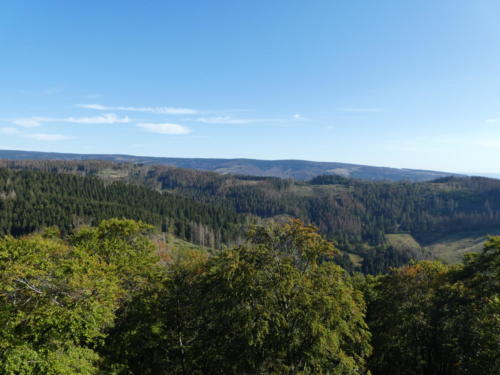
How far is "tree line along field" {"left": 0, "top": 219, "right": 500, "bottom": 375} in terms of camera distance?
1934 cm

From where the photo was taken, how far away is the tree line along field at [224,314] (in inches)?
762

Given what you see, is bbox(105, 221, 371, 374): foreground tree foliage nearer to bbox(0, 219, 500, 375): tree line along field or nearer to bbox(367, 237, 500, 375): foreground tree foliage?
bbox(0, 219, 500, 375): tree line along field

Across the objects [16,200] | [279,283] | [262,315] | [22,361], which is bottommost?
[16,200]

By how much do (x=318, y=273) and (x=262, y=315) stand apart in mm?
5554

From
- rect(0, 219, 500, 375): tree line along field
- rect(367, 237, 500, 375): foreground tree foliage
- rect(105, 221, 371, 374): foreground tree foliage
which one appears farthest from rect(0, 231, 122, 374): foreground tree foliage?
rect(367, 237, 500, 375): foreground tree foliage

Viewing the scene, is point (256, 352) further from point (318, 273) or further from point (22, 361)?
point (22, 361)

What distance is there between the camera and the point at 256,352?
20422 millimetres

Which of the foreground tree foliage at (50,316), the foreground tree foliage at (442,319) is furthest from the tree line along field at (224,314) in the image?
the foreground tree foliage at (442,319)

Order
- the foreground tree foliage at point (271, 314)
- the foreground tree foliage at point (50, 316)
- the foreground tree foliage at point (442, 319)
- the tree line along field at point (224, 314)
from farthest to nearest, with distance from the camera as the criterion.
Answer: the foreground tree foliage at point (442, 319)
the foreground tree foliage at point (271, 314)
the tree line along field at point (224, 314)
the foreground tree foliage at point (50, 316)

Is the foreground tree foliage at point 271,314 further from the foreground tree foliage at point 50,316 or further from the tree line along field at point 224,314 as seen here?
the foreground tree foliage at point 50,316

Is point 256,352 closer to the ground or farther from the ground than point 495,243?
closer to the ground

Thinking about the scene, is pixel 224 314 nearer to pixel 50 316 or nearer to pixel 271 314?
pixel 271 314

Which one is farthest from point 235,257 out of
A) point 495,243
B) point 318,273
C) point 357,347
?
point 495,243

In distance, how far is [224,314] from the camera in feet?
72.7
